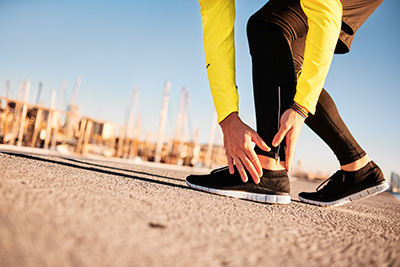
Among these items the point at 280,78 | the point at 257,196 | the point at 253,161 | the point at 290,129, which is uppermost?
the point at 280,78

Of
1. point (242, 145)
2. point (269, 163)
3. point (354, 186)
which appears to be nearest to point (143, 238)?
point (242, 145)

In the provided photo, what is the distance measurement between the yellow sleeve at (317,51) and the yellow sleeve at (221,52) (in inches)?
8.2

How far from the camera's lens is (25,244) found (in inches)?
9.5

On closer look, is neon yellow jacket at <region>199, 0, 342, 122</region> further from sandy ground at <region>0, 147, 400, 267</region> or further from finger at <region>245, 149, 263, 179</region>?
sandy ground at <region>0, 147, 400, 267</region>

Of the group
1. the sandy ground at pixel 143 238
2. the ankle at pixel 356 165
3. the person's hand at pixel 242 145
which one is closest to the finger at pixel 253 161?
the person's hand at pixel 242 145

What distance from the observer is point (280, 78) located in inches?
34.3

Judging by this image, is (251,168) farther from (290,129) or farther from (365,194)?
(365,194)

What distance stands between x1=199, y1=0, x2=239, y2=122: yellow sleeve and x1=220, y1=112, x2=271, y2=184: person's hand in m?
0.05

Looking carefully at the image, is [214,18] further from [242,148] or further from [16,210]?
[16,210]

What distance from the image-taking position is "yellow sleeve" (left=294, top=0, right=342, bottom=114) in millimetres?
787

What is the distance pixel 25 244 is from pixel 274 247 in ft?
0.91

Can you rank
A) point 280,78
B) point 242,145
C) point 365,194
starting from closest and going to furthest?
point 242,145
point 280,78
point 365,194

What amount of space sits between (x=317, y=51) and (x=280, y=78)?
0.13 metres

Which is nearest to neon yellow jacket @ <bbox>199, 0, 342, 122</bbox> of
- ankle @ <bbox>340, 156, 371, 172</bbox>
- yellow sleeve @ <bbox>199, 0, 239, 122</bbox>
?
yellow sleeve @ <bbox>199, 0, 239, 122</bbox>
